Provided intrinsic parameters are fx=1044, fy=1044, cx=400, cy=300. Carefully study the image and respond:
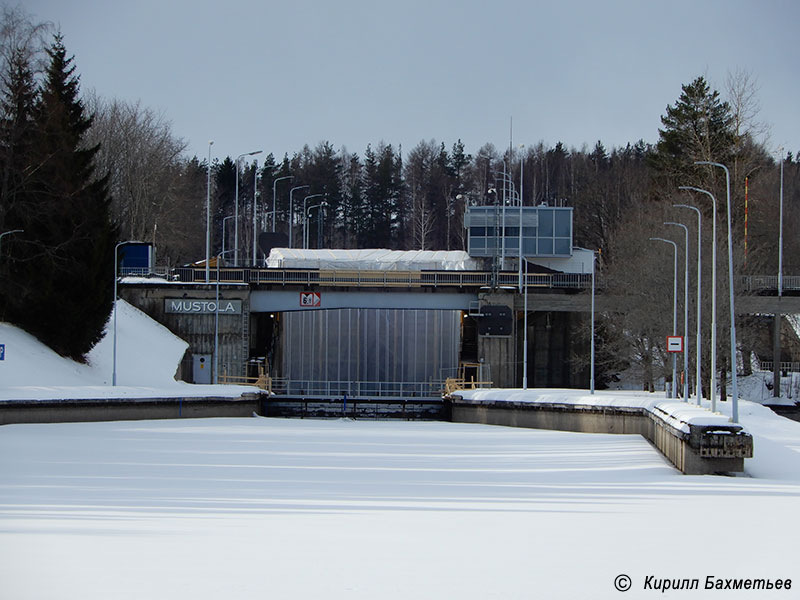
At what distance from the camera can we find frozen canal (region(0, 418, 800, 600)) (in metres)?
13.0

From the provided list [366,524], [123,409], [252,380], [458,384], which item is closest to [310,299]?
[252,380]

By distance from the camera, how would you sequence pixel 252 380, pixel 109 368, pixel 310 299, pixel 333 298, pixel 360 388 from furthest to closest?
pixel 360 388
pixel 252 380
pixel 333 298
pixel 310 299
pixel 109 368

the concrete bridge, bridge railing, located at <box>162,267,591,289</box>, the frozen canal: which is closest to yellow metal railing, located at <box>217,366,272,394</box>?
the concrete bridge

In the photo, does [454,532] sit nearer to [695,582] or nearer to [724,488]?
[695,582]

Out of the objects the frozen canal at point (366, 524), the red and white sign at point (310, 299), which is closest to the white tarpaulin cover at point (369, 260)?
the red and white sign at point (310, 299)

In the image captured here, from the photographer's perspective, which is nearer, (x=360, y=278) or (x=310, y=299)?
(x=310, y=299)

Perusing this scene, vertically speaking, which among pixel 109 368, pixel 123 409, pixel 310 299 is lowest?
pixel 123 409

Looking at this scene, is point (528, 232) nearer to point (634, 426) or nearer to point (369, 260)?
point (369, 260)

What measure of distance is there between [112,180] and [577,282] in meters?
41.9

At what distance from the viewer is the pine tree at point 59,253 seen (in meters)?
50.8

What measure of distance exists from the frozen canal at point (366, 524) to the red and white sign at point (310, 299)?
32.0 metres

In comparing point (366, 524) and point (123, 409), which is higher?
point (366, 524)

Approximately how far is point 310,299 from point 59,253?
16.9m

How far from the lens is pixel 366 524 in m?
17.6
